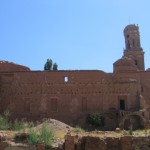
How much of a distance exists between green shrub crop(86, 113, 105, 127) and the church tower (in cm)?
1519

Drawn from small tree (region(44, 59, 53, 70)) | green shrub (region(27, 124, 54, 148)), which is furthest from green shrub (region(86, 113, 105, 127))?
small tree (region(44, 59, 53, 70))

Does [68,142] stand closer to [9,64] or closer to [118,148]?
[118,148]

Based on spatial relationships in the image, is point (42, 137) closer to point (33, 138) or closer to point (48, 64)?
point (33, 138)

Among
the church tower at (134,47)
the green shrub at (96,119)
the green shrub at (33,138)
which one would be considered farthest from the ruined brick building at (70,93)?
the green shrub at (33,138)

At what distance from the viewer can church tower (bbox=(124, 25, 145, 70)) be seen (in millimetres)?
49375

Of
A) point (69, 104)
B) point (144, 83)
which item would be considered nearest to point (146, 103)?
point (144, 83)

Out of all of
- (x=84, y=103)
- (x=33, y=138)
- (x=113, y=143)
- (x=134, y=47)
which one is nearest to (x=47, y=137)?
(x=33, y=138)

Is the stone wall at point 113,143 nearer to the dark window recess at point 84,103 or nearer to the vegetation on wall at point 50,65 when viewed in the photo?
the dark window recess at point 84,103

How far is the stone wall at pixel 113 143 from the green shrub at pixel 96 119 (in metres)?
17.6

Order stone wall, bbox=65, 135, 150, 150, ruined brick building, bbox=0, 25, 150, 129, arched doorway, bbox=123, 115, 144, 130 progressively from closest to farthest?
stone wall, bbox=65, 135, 150, 150 < arched doorway, bbox=123, 115, 144, 130 < ruined brick building, bbox=0, 25, 150, 129

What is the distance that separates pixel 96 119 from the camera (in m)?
36.3

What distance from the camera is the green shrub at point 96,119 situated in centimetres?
3619

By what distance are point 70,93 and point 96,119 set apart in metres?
4.22

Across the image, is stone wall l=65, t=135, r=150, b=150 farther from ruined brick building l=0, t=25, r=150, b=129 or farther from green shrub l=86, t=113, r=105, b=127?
ruined brick building l=0, t=25, r=150, b=129
